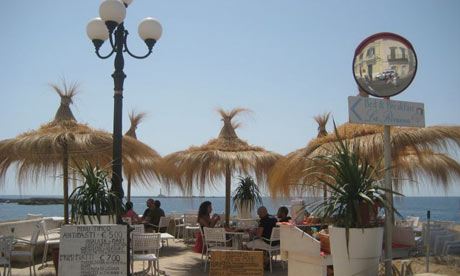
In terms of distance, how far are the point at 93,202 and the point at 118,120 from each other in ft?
3.40

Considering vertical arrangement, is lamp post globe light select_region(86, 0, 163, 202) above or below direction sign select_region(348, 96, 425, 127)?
above

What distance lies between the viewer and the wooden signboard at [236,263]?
475 centimetres

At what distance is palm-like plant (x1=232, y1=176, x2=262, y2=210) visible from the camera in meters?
10.9

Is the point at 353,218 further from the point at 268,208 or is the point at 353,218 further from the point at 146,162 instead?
the point at 268,208

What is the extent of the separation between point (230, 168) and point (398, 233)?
371cm

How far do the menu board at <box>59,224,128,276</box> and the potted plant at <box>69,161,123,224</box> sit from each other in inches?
18.3

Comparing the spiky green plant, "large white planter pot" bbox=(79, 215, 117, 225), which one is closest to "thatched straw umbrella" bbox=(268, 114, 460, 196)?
the spiky green plant

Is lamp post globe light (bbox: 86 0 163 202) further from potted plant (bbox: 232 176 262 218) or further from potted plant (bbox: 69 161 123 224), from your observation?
potted plant (bbox: 232 176 262 218)

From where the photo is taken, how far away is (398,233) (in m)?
7.15

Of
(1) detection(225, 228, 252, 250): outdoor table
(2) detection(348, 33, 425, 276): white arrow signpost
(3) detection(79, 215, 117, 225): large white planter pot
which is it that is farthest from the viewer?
(1) detection(225, 228, 252, 250): outdoor table

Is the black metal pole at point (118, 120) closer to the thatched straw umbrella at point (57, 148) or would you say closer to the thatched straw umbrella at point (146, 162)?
the thatched straw umbrella at point (57, 148)

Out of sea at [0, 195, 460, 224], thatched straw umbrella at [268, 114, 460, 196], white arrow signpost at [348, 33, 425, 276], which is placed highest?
white arrow signpost at [348, 33, 425, 276]

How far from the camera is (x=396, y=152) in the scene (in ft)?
21.8

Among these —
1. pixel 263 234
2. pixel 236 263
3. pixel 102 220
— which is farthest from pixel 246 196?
pixel 236 263
